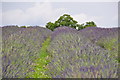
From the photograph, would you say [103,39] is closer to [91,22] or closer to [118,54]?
[118,54]

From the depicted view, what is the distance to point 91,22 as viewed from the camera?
89.9 ft

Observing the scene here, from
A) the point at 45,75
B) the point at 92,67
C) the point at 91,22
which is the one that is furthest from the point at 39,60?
the point at 91,22

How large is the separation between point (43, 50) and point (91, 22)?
2049 cm

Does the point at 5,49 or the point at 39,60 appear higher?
the point at 5,49

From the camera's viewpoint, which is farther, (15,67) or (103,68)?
(15,67)

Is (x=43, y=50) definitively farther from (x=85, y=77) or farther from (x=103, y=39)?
(x=85, y=77)

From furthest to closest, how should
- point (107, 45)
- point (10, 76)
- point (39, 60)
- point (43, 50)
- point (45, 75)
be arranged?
point (43, 50)
point (107, 45)
point (39, 60)
point (45, 75)
point (10, 76)

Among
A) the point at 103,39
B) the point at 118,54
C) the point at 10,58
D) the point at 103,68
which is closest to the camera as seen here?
the point at 103,68

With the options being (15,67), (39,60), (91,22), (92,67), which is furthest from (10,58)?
(91,22)

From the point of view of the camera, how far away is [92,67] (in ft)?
7.36

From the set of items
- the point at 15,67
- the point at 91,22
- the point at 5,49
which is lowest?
the point at 15,67

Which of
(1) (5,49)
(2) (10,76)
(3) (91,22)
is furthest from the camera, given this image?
(3) (91,22)

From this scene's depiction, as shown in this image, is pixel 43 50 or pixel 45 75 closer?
pixel 45 75

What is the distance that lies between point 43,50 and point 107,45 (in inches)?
105
